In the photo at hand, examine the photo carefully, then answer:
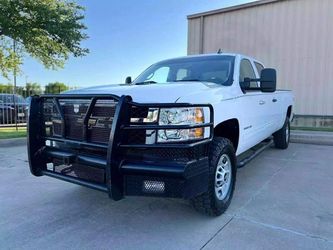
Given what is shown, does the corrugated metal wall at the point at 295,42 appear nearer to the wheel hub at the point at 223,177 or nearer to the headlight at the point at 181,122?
the wheel hub at the point at 223,177

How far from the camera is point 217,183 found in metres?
3.40

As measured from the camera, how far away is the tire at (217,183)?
10.2ft

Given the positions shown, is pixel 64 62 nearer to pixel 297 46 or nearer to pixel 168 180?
pixel 297 46

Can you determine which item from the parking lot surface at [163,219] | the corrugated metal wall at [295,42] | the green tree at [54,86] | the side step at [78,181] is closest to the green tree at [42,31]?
the green tree at [54,86]

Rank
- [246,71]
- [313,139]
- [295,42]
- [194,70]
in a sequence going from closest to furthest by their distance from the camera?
[194,70] < [246,71] < [313,139] < [295,42]

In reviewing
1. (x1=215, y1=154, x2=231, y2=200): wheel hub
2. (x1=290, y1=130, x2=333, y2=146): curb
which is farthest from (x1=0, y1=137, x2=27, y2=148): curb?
(x1=290, y1=130, x2=333, y2=146): curb

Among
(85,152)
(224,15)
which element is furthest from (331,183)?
(224,15)

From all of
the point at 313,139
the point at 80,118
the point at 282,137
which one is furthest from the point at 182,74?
the point at 313,139

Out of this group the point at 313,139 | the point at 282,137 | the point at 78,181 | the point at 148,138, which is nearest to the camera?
the point at 148,138

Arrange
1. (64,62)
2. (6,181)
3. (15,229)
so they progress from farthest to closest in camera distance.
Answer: (64,62), (6,181), (15,229)

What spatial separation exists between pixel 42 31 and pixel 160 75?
30.8 feet

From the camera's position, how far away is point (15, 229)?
122 inches

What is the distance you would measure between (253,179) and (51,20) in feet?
33.9

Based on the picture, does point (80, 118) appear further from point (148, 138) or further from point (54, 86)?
point (54, 86)
